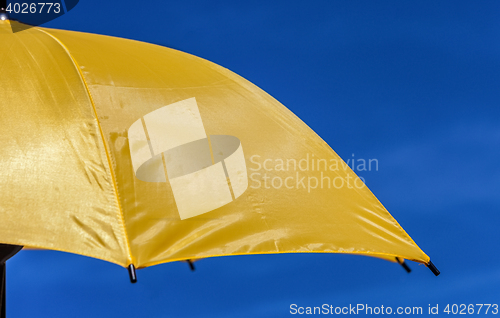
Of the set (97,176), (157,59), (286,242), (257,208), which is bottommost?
(286,242)

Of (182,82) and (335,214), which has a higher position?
(182,82)

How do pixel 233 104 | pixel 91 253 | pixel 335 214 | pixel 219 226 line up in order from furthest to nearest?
pixel 233 104 → pixel 335 214 → pixel 219 226 → pixel 91 253

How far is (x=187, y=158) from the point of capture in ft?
7.75

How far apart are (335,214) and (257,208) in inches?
22.1

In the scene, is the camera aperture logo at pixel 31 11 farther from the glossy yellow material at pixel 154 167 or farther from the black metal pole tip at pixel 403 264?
the black metal pole tip at pixel 403 264

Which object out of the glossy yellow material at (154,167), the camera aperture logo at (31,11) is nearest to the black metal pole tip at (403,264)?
the glossy yellow material at (154,167)

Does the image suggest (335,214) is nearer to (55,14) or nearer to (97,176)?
(97,176)

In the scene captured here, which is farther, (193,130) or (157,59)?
(157,59)

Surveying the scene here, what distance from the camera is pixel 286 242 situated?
234 centimetres

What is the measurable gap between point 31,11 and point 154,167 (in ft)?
5.51

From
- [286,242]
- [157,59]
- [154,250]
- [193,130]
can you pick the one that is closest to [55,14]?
[157,59]

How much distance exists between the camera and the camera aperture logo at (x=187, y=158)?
223 centimetres

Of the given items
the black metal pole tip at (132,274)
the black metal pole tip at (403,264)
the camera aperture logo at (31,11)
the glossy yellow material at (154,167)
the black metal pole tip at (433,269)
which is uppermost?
the camera aperture logo at (31,11)

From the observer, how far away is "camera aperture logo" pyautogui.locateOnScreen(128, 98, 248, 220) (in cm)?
223
